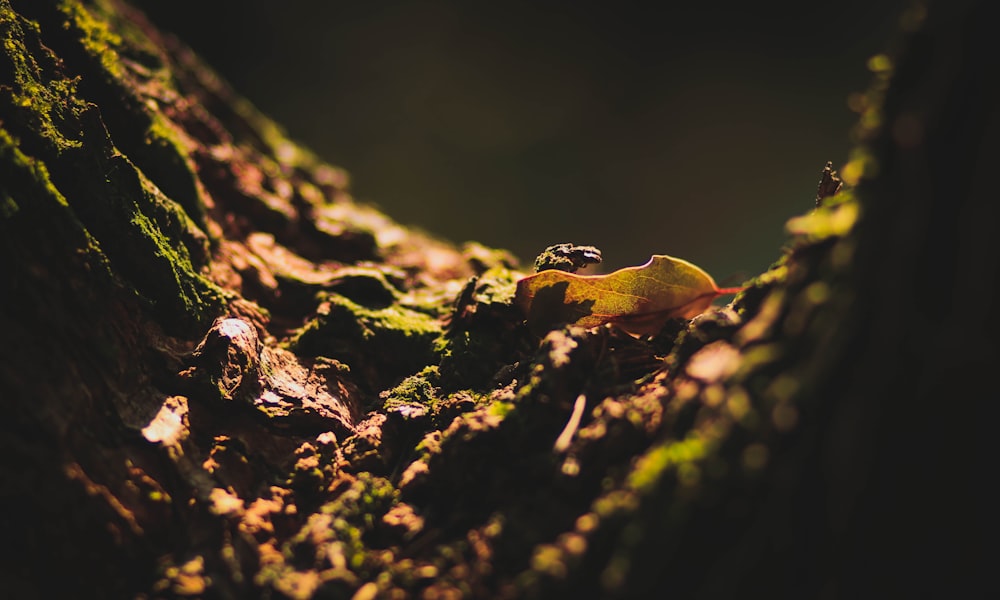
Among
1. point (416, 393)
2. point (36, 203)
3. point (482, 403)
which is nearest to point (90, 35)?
point (36, 203)

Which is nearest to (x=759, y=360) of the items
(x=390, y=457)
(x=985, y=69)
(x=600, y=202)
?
(x=985, y=69)

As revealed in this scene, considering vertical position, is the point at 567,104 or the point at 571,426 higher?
the point at 567,104

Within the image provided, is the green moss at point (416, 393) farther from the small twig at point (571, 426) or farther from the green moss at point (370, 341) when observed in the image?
the small twig at point (571, 426)

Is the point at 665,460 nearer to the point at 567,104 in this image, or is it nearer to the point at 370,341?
the point at 370,341

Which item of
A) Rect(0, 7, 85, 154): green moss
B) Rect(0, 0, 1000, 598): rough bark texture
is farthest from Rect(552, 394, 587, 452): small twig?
Rect(0, 7, 85, 154): green moss

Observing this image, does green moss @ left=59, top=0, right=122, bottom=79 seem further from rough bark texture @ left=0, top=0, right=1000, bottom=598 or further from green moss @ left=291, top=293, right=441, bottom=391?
green moss @ left=291, top=293, right=441, bottom=391

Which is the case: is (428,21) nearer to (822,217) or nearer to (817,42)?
(817,42)
